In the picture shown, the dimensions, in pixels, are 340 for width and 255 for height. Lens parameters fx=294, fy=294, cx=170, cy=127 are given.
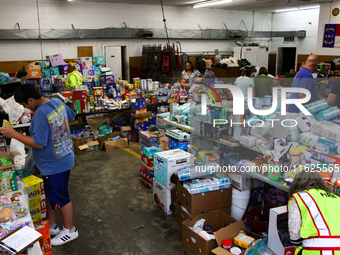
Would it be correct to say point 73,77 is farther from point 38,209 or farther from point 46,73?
point 38,209

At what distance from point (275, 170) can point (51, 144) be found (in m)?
2.33

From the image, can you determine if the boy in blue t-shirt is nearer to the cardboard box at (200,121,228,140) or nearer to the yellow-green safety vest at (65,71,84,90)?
the cardboard box at (200,121,228,140)

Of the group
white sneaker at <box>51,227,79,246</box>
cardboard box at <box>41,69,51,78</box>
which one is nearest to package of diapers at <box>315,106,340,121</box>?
white sneaker at <box>51,227,79,246</box>

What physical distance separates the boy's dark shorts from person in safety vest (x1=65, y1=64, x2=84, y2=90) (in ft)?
14.1

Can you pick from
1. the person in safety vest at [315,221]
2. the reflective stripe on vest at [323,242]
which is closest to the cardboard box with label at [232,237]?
the person in safety vest at [315,221]

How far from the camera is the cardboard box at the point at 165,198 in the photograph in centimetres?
378

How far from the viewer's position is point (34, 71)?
6621 mm

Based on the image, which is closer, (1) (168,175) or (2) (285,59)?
(1) (168,175)

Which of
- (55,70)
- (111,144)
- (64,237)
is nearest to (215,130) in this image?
(64,237)

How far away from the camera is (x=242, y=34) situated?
13.0 m

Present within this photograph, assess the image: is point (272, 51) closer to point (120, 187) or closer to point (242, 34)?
point (242, 34)

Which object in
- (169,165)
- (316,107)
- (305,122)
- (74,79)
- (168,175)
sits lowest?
(168,175)

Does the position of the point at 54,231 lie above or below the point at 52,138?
below

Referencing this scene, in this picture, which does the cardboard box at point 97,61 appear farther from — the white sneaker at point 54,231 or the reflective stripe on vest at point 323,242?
the reflective stripe on vest at point 323,242
